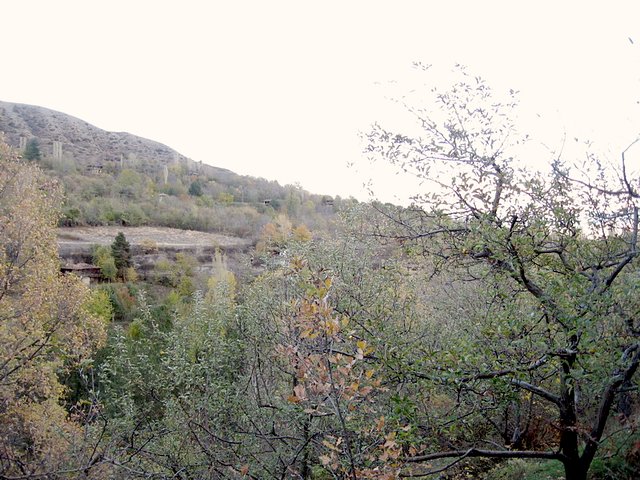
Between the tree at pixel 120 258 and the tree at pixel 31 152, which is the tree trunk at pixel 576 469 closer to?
the tree at pixel 120 258

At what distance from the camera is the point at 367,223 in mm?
6391

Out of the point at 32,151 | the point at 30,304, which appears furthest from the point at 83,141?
the point at 30,304

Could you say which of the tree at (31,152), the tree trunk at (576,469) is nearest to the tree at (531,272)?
the tree trunk at (576,469)

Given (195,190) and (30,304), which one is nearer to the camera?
(30,304)

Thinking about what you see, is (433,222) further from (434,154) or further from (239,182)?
(239,182)

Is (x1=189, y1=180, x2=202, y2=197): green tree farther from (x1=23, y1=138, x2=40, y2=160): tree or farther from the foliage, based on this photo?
the foliage

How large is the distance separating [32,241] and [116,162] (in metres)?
75.9

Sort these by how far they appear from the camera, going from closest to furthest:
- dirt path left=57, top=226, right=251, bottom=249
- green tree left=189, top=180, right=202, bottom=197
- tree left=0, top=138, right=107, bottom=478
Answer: tree left=0, top=138, right=107, bottom=478 < dirt path left=57, top=226, right=251, bottom=249 < green tree left=189, top=180, right=202, bottom=197

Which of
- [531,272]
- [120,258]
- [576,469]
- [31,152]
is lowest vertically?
[120,258]

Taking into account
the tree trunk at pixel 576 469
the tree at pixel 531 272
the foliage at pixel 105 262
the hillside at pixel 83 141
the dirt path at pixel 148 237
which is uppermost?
the hillside at pixel 83 141

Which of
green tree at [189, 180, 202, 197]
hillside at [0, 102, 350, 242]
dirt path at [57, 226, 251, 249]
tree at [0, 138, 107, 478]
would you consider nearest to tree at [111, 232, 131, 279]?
dirt path at [57, 226, 251, 249]

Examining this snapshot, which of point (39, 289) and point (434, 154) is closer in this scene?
point (434, 154)

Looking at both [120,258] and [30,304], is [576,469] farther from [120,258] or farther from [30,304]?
[120,258]

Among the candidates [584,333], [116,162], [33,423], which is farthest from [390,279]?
[116,162]
